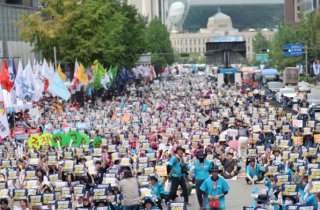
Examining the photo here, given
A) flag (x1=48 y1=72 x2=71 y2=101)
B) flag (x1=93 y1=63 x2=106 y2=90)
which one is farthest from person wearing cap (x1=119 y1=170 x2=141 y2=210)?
flag (x1=93 y1=63 x2=106 y2=90)

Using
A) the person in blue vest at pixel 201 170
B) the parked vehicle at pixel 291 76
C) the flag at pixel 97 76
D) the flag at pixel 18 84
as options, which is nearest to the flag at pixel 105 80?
the flag at pixel 97 76

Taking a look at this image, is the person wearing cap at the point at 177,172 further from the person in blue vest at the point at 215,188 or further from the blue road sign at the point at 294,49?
the blue road sign at the point at 294,49

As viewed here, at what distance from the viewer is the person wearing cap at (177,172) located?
2239 centimetres

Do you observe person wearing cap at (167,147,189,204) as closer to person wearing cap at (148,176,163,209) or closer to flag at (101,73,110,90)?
person wearing cap at (148,176,163,209)

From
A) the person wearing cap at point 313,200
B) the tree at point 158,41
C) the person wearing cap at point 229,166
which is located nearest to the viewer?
the person wearing cap at point 313,200

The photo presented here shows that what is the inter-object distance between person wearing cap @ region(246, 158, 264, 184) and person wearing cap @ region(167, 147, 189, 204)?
4479mm

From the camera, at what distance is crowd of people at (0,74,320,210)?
1955 cm

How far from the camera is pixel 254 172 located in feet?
89.1

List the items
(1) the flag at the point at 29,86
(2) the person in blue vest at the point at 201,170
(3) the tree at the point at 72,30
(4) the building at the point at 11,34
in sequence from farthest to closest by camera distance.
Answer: (4) the building at the point at 11,34
(3) the tree at the point at 72,30
(1) the flag at the point at 29,86
(2) the person in blue vest at the point at 201,170

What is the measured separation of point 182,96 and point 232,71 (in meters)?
31.1

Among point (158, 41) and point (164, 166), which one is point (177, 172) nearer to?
point (164, 166)

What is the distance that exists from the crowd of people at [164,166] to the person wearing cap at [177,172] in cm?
2

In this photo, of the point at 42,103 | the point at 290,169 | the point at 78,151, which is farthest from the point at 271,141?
the point at 42,103

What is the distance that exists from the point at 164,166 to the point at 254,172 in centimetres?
359
